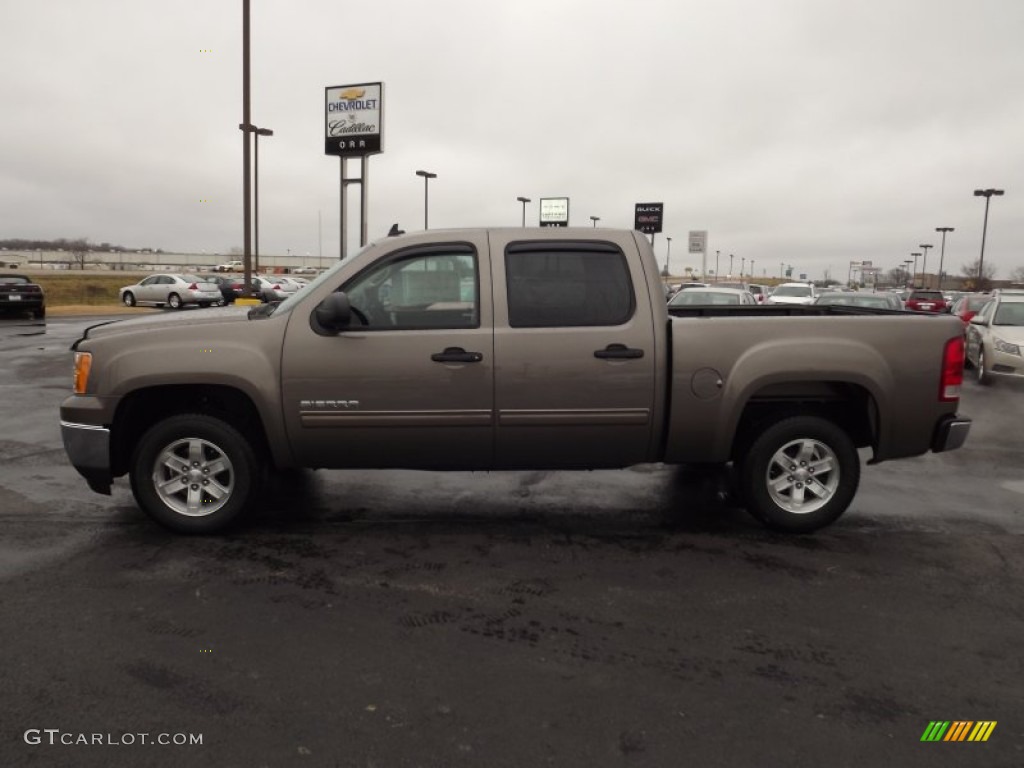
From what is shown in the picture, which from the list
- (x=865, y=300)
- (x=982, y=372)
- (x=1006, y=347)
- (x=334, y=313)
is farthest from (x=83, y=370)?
(x=865, y=300)

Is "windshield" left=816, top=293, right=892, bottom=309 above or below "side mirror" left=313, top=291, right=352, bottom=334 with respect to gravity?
above

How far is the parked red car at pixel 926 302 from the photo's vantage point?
2619cm

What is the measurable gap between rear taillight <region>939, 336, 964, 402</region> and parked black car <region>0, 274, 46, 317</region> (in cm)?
→ 2815

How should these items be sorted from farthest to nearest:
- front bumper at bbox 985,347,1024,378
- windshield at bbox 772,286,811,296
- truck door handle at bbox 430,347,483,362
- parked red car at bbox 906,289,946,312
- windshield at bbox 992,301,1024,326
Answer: parked red car at bbox 906,289,946,312, windshield at bbox 772,286,811,296, windshield at bbox 992,301,1024,326, front bumper at bbox 985,347,1024,378, truck door handle at bbox 430,347,483,362

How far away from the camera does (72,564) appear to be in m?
4.27

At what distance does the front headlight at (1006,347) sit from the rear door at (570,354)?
33.7 feet

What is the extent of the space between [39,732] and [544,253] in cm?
355

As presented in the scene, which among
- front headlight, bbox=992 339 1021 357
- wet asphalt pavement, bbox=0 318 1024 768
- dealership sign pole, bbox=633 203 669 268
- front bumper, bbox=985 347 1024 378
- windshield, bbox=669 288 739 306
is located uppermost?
dealership sign pole, bbox=633 203 669 268

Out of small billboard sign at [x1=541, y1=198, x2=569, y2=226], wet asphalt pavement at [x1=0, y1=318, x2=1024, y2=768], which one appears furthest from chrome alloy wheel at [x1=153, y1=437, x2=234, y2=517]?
small billboard sign at [x1=541, y1=198, x2=569, y2=226]

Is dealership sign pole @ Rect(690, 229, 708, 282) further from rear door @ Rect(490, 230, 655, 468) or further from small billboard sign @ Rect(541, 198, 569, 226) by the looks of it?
rear door @ Rect(490, 230, 655, 468)

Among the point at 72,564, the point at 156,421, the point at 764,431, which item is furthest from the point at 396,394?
the point at 764,431

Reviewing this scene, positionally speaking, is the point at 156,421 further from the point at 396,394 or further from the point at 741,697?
the point at 741,697

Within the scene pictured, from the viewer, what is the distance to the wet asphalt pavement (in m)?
2.70

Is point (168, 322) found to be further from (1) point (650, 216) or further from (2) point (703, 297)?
(1) point (650, 216)
